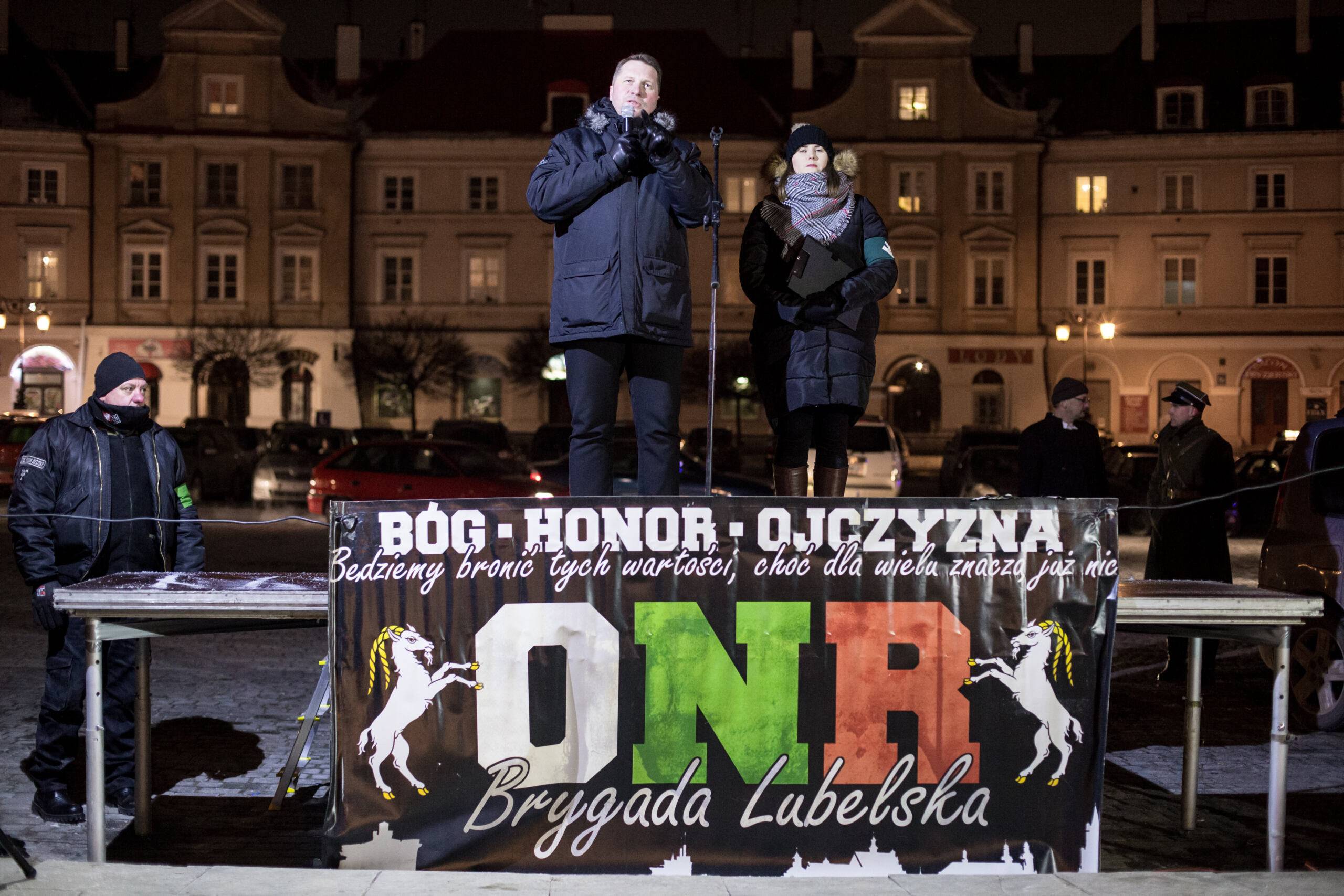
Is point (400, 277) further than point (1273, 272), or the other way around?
point (400, 277)

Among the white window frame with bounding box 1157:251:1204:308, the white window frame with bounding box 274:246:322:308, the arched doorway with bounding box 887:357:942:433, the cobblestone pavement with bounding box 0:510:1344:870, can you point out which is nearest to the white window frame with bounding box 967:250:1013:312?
the arched doorway with bounding box 887:357:942:433

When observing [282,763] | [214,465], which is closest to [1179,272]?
[214,465]

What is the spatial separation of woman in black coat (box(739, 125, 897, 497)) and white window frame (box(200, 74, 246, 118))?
158 ft

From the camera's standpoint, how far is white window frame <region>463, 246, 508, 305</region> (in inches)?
2014

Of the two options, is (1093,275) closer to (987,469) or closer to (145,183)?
(987,469)

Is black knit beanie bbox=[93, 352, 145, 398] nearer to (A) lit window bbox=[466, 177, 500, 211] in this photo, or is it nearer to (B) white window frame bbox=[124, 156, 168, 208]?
(A) lit window bbox=[466, 177, 500, 211]

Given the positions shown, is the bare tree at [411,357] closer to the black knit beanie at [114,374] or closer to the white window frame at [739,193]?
the white window frame at [739,193]

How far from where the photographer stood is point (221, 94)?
50.1m

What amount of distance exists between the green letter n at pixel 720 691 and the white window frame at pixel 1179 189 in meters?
49.5

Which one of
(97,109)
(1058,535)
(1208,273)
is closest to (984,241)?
(1208,273)

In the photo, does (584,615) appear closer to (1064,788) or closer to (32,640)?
(1064,788)

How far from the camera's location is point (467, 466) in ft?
66.1

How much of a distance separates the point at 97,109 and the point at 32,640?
1747 inches

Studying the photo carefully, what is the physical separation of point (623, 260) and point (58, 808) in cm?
322
